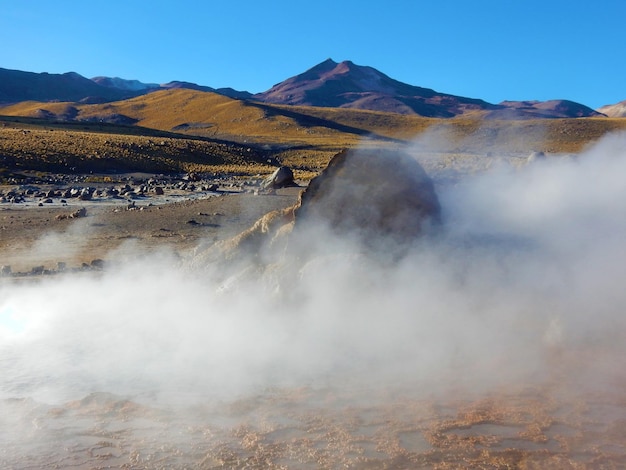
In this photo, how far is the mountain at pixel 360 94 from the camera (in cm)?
13162

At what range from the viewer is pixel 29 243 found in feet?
34.5

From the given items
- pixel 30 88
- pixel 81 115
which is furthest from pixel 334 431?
pixel 30 88

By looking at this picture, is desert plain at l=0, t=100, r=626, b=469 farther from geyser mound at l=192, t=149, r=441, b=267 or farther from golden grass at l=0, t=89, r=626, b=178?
golden grass at l=0, t=89, r=626, b=178

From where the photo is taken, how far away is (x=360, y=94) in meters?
149

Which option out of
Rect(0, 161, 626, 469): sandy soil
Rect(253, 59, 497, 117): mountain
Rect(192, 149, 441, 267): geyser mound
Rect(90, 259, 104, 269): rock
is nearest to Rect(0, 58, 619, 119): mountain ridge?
Rect(253, 59, 497, 117): mountain

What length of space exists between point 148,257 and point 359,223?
4408 mm

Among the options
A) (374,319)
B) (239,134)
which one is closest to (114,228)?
(374,319)

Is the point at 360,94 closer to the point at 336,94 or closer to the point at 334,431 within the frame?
the point at 336,94

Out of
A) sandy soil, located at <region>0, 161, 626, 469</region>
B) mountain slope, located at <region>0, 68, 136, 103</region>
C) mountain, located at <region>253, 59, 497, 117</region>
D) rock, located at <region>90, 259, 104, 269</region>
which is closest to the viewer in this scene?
sandy soil, located at <region>0, 161, 626, 469</region>

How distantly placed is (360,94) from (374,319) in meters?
148

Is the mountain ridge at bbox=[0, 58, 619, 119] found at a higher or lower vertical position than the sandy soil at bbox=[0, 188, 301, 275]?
higher

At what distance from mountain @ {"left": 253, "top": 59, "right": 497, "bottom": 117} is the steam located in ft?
391

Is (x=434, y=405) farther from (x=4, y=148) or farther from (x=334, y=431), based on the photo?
(x=4, y=148)

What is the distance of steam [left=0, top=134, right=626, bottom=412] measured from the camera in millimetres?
4387
